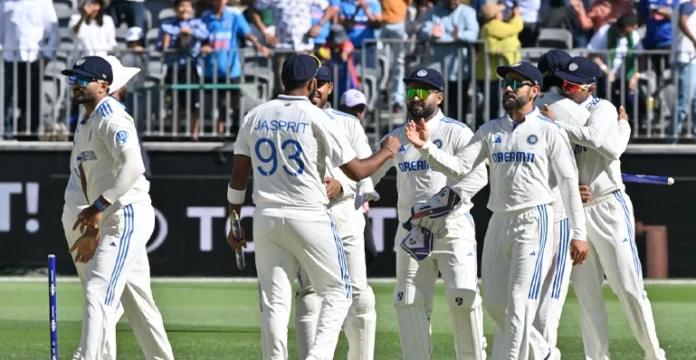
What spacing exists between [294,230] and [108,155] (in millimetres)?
1363

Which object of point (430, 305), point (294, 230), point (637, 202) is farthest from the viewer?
point (637, 202)

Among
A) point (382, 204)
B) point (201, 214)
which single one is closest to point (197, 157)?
point (201, 214)

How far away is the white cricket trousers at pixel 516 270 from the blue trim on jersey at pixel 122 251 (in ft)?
7.48

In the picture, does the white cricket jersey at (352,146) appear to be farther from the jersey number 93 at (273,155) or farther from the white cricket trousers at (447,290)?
the jersey number 93 at (273,155)

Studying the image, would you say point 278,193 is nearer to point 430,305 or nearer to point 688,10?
point 430,305

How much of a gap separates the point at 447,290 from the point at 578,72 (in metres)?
1.87

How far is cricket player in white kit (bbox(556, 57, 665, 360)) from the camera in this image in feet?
33.9

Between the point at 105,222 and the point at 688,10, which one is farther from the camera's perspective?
the point at 688,10

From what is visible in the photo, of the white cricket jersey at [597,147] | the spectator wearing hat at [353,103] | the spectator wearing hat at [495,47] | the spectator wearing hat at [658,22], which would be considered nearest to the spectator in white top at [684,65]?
the spectator wearing hat at [658,22]

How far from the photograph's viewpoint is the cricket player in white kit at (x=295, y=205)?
8.67 m

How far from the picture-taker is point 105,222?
9141mm

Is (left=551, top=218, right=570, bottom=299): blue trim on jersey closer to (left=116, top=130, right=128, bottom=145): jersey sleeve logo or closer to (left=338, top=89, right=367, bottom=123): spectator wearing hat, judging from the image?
(left=338, top=89, right=367, bottom=123): spectator wearing hat

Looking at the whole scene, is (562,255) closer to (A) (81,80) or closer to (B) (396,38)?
(A) (81,80)

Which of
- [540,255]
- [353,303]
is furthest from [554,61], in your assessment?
[353,303]
